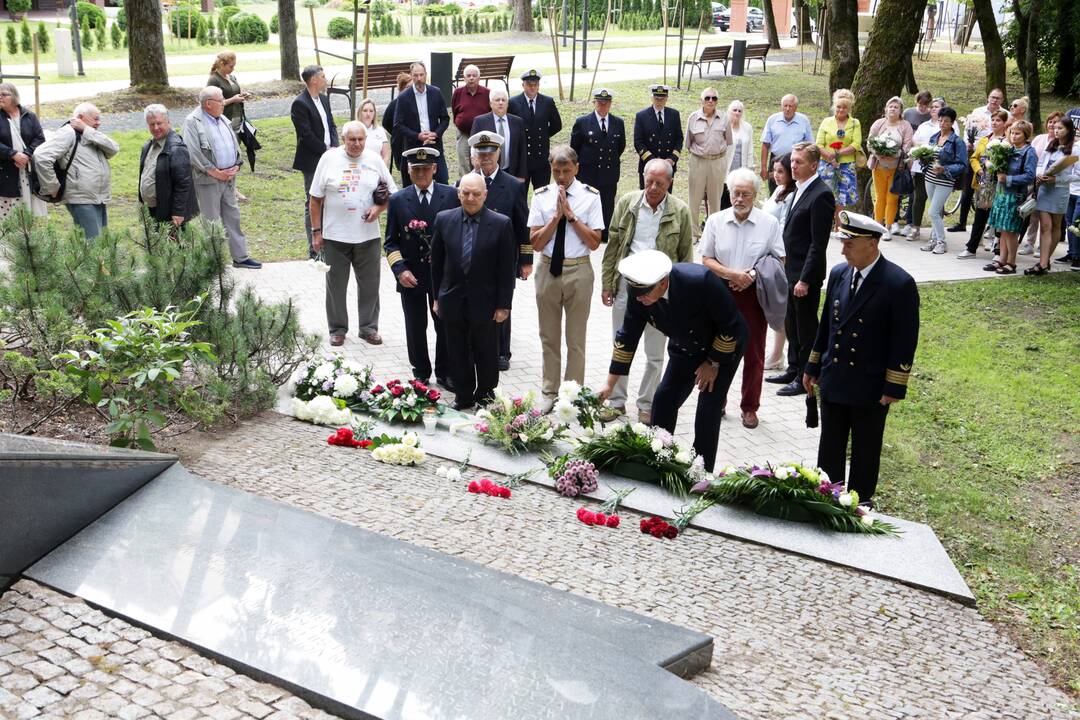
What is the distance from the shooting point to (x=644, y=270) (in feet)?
22.2

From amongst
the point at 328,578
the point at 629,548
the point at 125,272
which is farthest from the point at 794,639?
the point at 125,272

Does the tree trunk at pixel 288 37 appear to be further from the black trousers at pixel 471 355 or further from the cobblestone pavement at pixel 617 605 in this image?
the cobblestone pavement at pixel 617 605

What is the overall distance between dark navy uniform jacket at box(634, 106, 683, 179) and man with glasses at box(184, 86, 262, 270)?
5165 millimetres

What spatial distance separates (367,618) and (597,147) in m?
9.77

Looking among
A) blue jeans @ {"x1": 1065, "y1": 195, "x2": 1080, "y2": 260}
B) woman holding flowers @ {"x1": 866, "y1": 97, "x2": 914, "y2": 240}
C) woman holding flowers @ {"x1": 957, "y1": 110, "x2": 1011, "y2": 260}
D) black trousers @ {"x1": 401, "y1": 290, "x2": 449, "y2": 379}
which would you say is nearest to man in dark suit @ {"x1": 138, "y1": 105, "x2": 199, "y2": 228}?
black trousers @ {"x1": 401, "y1": 290, "x2": 449, "y2": 379}

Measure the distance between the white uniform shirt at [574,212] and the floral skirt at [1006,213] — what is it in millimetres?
7193

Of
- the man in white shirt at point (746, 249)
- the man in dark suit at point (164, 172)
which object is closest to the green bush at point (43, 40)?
the man in dark suit at point (164, 172)

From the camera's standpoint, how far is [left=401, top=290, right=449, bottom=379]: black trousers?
941 cm

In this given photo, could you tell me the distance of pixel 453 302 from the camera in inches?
342

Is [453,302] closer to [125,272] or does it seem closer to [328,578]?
[125,272]

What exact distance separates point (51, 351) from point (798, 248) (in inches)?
233

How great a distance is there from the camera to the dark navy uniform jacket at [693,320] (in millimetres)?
6875

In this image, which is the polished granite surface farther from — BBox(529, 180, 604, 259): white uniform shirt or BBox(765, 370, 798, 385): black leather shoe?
BBox(765, 370, 798, 385): black leather shoe

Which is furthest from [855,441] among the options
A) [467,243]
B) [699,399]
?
[467,243]
